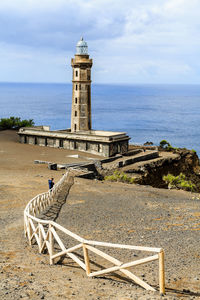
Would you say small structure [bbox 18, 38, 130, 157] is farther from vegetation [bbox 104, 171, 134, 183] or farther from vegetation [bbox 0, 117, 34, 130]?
vegetation [bbox 0, 117, 34, 130]

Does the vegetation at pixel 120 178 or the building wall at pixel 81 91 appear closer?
the vegetation at pixel 120 178

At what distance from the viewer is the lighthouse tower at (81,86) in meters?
50.0

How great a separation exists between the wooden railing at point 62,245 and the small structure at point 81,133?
21990mm

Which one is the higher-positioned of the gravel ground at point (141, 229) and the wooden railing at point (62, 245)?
the wooden railing at point (62, 245)

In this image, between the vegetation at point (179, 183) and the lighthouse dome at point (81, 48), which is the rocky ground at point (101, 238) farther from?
the lighthouse dome at point (81, 48)

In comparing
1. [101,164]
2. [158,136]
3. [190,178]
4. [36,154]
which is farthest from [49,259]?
[158,136]

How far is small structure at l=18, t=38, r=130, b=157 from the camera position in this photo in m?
46.2

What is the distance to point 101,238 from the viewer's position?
13953 mm

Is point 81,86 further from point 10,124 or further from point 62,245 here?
point 62,245

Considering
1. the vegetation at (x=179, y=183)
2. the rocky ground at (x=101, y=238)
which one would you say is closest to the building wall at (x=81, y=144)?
the vegetation at (x=179, y=183)

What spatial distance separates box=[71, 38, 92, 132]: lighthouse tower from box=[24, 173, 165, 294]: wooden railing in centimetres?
2788

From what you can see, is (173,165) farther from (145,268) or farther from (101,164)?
(145,268)

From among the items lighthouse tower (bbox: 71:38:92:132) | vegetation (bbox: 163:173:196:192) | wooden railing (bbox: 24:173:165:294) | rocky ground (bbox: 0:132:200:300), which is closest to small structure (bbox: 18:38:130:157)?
lighthouse tower (bbox: 71:38:92:132)

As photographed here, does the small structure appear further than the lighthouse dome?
No
